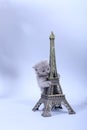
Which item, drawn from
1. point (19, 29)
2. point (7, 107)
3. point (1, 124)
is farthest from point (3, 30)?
point (1, 124)

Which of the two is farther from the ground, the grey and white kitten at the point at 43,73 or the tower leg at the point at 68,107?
the grey and white kitten at the point at 43,73

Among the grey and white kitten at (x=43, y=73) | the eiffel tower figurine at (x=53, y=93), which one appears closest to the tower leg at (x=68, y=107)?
the eiffel tower figurine at (x=53, y=93)

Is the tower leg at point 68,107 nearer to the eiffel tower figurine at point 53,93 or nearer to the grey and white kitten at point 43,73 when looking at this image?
the eiffel tower figurine at point 53,93

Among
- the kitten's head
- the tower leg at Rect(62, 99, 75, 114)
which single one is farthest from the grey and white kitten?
the tower leg at Rect(62, 99, 75, 114)

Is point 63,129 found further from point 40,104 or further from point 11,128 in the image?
point 40,104

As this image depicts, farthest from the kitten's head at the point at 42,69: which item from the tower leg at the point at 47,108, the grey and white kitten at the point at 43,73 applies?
the tower leg at the point at 47,108

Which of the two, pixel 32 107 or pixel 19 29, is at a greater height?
pixel 19 29

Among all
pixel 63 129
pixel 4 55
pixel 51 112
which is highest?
pixel 4 55

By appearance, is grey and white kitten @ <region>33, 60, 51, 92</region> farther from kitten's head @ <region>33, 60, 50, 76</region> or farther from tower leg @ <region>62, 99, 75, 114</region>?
tower leg @ <region>62, 99, 75, 114</region>

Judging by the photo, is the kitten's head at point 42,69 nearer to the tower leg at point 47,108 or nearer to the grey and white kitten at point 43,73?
the grey and white kitten at point 43,73
